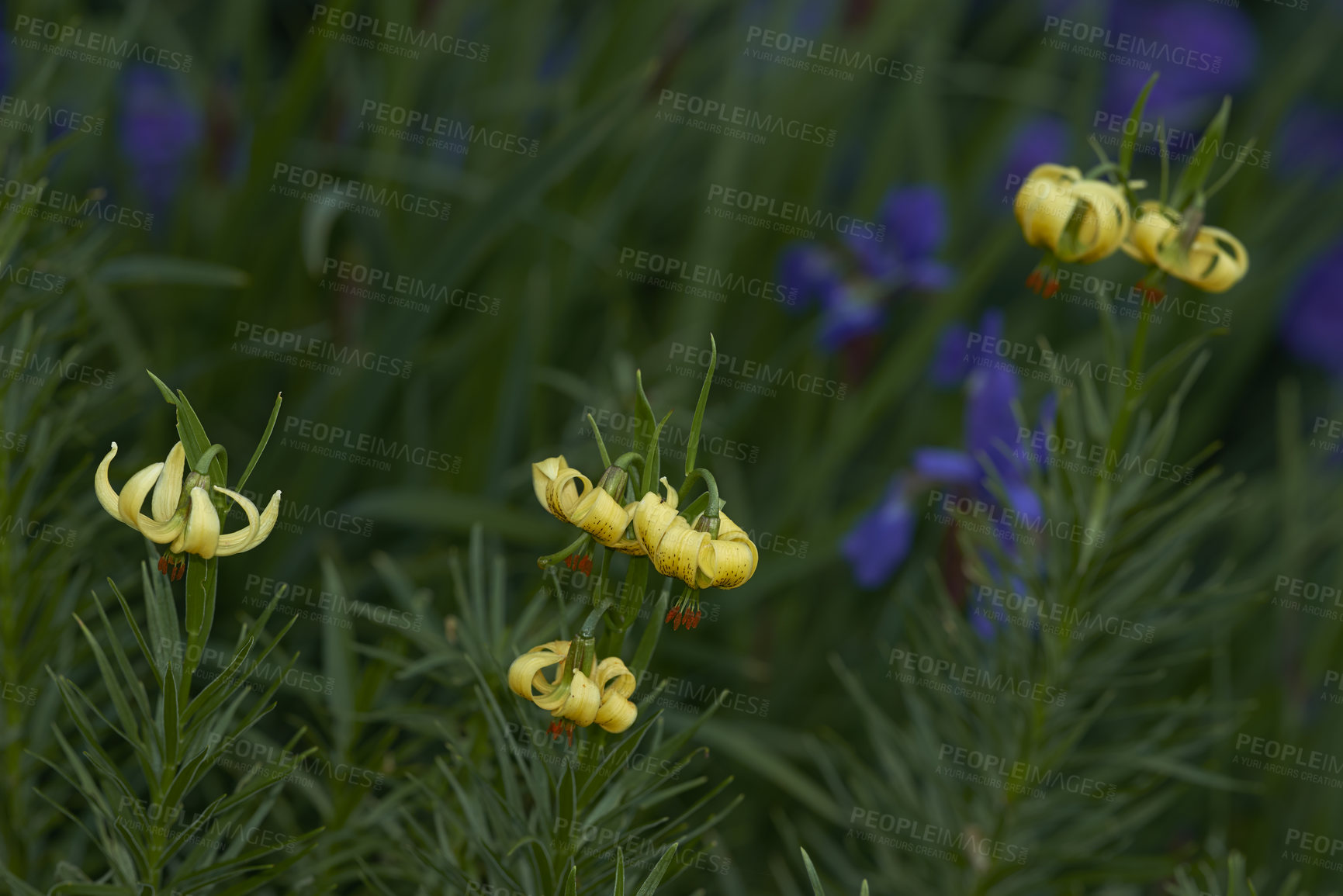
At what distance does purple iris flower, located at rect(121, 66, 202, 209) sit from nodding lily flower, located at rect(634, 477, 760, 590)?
61.2 inches

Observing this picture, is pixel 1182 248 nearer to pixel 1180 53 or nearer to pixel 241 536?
pixel 241 536

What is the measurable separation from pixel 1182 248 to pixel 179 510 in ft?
1.97

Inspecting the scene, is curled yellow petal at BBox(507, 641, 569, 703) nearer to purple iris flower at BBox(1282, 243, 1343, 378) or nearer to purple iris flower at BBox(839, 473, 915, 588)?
purple iris flower at BBox(839, 473, 915, 588)

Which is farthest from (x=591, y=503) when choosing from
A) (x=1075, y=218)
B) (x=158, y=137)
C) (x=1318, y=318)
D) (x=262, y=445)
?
(x=1318, y=318)

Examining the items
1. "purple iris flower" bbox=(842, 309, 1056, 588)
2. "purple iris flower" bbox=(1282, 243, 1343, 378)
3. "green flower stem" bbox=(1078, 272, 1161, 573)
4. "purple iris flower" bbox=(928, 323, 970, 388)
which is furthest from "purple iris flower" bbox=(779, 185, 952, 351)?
"purple iris flower" bbox=(1282, 243, 1343, 378)

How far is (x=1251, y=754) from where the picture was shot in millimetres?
1399

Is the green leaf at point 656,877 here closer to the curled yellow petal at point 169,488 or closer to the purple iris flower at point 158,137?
the curled yellow petal at point 169,488

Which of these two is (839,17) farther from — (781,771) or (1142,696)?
(781,771)

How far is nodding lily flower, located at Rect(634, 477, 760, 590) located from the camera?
0.54 m

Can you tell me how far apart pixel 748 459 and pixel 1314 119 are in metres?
1.76

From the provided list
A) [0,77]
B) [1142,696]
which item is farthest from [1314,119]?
[0,77]

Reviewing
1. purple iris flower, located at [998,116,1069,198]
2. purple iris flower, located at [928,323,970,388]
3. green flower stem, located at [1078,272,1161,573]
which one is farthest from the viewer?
purple iris flower, located at [998,116,1069,198]

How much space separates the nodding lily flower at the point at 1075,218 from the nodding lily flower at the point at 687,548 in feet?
0.98

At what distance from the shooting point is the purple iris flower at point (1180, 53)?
2480mm
